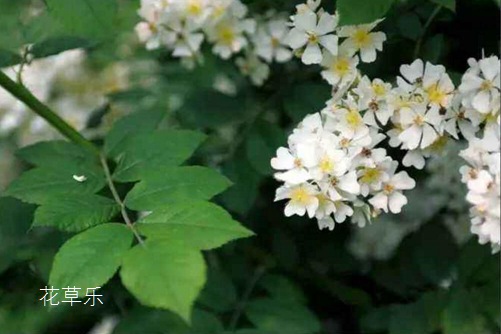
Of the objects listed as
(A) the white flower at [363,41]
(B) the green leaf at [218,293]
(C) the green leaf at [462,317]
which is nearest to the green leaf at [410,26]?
(A) the white flower at [363,41]

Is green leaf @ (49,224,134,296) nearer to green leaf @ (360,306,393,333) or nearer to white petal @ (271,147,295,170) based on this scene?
white petal @ (271,147,295,170)

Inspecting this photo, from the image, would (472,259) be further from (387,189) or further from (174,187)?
(174,187)

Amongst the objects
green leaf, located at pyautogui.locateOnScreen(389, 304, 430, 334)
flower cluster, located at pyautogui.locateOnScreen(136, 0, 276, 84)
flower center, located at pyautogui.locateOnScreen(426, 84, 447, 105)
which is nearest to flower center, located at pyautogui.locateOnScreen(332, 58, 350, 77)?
flower center, located at pyautogui.locateOnScreen(426, 84, 447, 105)

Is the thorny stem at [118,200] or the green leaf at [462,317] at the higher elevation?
the thorny stem at [118,200]

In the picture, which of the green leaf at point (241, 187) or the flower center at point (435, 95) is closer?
the flower center at point (435, 95)

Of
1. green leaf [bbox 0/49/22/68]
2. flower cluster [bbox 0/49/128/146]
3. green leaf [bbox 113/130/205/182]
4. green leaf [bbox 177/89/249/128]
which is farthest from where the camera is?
flower cluster [bbox 0/49/128/146]

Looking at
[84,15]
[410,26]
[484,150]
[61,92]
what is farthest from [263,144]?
[61,92]

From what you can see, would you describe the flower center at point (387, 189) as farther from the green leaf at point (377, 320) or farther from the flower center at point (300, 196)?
the green leaf at point (377, 320)
